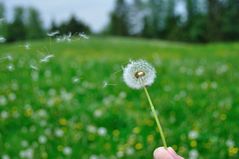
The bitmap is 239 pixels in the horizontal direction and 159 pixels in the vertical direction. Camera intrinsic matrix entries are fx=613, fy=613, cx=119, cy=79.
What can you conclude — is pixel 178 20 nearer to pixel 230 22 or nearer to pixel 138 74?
pixel 230 22

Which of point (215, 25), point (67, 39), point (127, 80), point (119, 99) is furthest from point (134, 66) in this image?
point (215, 25)

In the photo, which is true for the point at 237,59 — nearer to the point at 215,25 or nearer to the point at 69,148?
the point at 69,148

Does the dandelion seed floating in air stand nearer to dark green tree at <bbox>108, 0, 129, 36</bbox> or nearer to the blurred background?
the blurred background

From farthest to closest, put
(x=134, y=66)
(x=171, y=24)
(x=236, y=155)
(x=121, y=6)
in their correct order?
1. (x=121, y=6)
2. (x=171, y=24)
3. (x=236, y=155)
4. (x=134, y=66)

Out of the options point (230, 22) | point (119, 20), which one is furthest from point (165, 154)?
point (119, 20)

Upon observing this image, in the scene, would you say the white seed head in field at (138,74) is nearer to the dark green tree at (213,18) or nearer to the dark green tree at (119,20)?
the dark green tree at (213,18)

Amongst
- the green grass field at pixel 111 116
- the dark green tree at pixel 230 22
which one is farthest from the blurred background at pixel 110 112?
the dark green tree at pixel 230 22

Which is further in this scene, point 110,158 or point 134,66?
point 110,158
